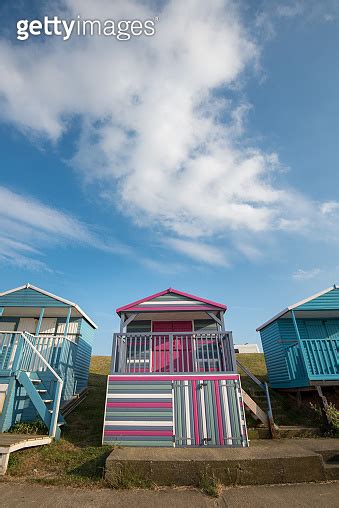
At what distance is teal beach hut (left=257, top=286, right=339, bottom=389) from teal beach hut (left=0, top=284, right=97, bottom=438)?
8527mm

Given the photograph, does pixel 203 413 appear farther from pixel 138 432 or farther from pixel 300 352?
pixel 300 352

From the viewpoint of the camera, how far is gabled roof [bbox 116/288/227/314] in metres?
9.54

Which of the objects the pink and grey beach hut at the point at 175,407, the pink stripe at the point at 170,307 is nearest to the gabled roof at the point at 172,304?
the pink stripe at the point at 170,307

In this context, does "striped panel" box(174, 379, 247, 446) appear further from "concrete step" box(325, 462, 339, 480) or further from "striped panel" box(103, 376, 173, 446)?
"concrete step" box(325, 462, 339, 480)

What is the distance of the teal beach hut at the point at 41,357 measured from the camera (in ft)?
25.4

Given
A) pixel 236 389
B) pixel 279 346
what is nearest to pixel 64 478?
pixel 236 389

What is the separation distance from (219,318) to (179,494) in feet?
18.9

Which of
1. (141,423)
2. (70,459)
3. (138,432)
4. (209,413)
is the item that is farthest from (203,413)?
(70,459)

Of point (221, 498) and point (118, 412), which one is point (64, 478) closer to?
point (118, 412)

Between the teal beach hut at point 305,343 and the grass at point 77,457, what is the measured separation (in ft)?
5.08

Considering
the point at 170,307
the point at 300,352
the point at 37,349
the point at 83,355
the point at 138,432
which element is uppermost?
the point at 170,307

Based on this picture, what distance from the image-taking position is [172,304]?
980 centimetres

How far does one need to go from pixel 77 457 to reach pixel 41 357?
3.02 metres

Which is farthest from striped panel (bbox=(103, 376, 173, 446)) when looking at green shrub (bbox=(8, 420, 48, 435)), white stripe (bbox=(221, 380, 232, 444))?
green shrub (bbox=(8, 420, 48, 435))
